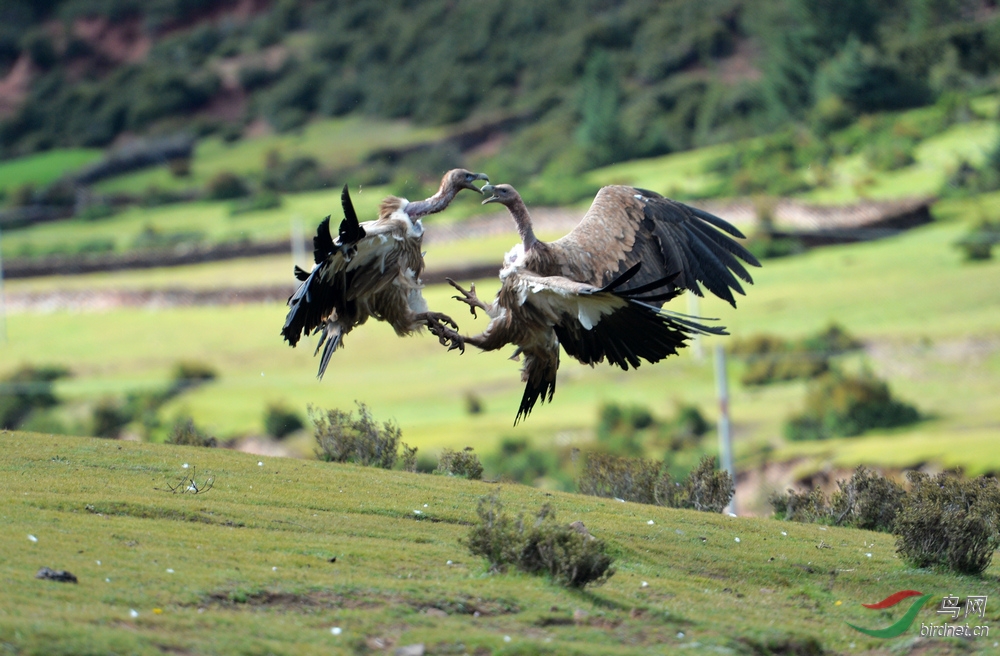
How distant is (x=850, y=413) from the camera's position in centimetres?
3447

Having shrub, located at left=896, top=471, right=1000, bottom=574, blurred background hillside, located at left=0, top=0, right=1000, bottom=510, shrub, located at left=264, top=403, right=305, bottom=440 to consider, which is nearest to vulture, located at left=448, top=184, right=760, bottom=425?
blurred background hillside, located at left=0, top=0, right=1000, bottom=510

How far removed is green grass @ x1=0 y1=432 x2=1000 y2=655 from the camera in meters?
7.30

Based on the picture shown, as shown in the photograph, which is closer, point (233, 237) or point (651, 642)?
point (651, 642)

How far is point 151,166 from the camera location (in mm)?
80688

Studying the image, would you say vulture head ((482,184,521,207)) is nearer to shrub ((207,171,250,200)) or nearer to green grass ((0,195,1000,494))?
green grass ((0,195,1000,494))

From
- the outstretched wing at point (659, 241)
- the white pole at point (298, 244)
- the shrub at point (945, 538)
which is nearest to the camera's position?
the shrub at point (945, 538)

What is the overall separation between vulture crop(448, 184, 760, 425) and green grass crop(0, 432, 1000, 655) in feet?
4.94

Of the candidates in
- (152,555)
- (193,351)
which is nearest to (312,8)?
(193,351)

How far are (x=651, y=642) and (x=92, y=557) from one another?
138 inches

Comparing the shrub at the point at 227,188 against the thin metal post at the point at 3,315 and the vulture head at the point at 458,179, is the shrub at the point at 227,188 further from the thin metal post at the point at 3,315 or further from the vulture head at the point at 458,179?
the vulture head at the point at 458,179

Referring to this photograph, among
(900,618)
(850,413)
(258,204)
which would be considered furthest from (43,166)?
(900,618)

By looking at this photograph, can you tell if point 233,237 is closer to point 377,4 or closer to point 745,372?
point 745,372

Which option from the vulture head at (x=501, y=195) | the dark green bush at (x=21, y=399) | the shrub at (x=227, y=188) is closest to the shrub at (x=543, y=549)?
the vulture head at (x=501, y=195)

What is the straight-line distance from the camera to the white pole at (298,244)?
53569 mm
